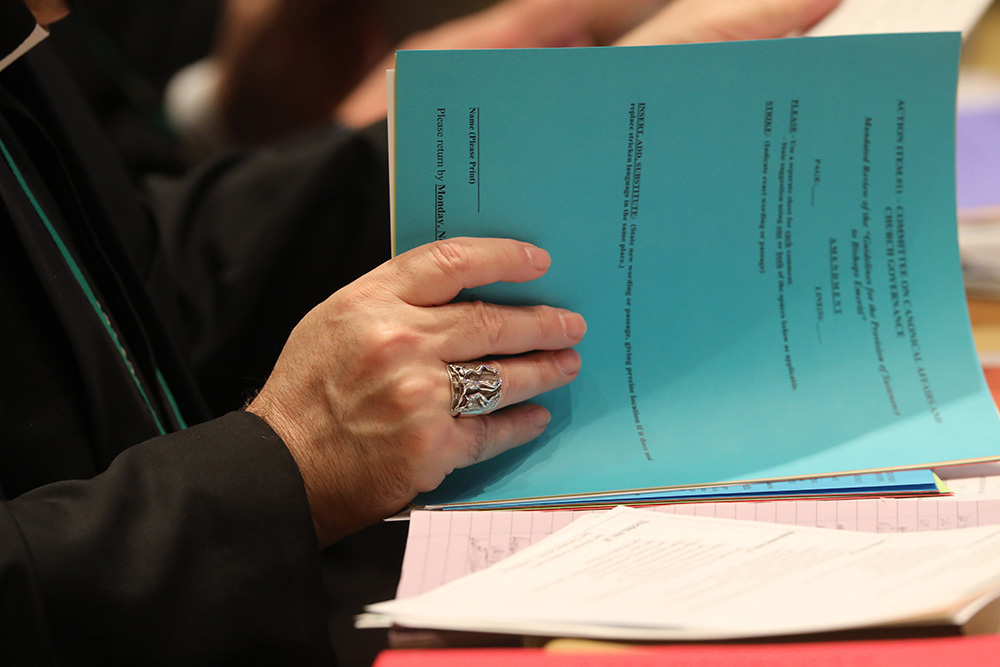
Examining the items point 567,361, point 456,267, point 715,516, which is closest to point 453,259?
point 456,267

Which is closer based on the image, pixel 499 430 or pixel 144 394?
pixel 499 430

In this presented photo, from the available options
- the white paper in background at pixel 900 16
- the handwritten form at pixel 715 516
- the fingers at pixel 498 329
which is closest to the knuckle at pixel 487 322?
the fingers at pixel 498 329

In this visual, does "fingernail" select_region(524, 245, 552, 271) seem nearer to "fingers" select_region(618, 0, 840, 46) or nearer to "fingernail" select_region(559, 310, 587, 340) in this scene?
"fingernail" select_region(559, 310, 587, 340)

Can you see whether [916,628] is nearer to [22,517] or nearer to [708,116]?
Answer: [708,116]

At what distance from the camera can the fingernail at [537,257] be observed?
526mm

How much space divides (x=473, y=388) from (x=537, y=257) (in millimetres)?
94

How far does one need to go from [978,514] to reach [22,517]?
1.77ft

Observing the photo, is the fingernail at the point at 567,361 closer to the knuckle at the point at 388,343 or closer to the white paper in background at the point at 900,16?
the knuckle at the point at 388,343

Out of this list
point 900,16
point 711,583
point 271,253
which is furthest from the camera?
point 271,253

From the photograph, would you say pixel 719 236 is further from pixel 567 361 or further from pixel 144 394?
pixel 144 394

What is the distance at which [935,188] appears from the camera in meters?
0.60

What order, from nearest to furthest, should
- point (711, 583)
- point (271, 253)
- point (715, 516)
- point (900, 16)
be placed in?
point (711, 583) → point (715, 516) → point (900, 16) → point (271, 253)

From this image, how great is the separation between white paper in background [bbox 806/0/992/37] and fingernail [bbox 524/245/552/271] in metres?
0.33

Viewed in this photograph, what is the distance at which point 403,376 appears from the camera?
1.68ft
